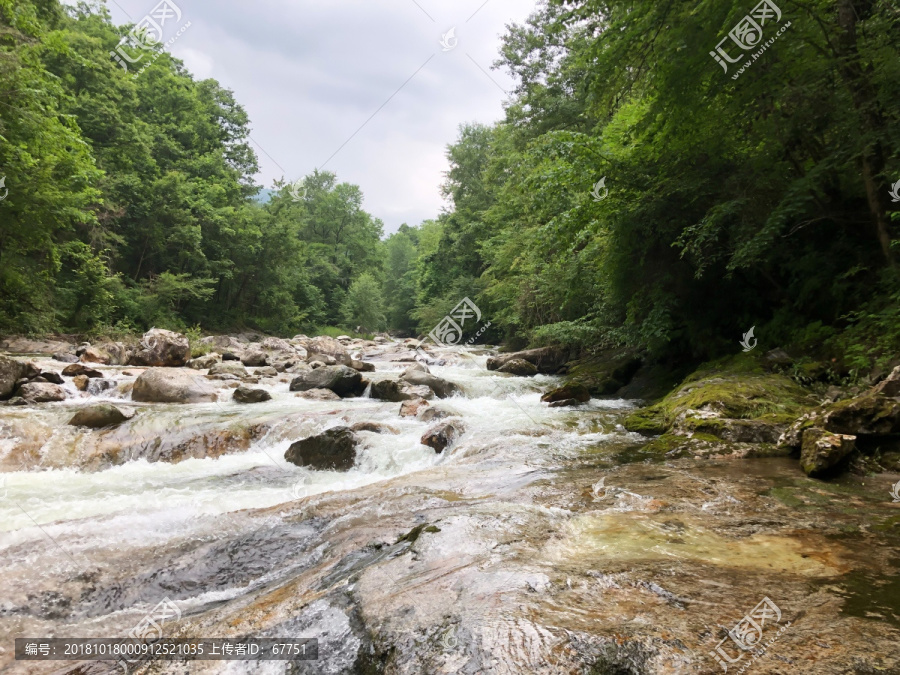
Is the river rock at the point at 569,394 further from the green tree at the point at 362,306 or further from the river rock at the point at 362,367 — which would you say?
the green tree at the point at 362,306

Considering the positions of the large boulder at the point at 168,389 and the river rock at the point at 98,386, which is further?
the river rock at the point at 98,386

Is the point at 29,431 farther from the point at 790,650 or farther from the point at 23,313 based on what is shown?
the point at 23,313

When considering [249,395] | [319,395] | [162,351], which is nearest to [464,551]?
[249,395]

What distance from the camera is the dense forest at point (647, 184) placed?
557cm

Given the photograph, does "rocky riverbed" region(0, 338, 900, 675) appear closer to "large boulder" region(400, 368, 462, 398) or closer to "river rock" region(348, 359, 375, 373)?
"large boulder" region(400, 368, 462, 398)

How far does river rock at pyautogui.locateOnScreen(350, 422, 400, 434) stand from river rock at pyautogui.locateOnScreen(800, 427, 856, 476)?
5.38 metres

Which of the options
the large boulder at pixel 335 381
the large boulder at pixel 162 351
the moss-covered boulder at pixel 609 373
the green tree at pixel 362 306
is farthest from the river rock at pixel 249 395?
the green tree at pixel 362 306

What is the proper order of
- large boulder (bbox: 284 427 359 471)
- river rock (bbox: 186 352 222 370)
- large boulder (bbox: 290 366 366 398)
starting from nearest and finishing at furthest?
large boulder (bbox: 284 427 359 471)
large boulder (bbox: 290 366 366 398)
river rock (bbox: 186 352 222 370)

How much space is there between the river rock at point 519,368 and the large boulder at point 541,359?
312 mm

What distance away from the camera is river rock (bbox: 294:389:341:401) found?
1105cm

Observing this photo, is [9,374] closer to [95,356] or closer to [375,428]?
[95,356]

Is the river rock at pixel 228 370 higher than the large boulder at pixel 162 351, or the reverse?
the large boulder at pixel 162 351

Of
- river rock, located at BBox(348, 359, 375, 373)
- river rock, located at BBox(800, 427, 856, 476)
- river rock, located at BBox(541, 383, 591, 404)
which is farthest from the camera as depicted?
river rock, located at BBox(348, 359, 375, 373)

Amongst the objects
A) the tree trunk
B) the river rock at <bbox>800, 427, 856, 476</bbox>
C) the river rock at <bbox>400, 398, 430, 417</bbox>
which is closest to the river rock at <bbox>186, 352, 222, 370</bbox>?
the river rock at <bbox>400, 398, 430, 417</bbox>
